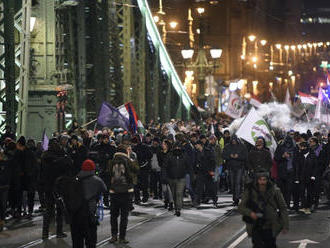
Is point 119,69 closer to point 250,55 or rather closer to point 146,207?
point 146,207

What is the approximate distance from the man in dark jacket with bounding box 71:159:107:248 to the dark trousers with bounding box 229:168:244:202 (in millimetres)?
8886

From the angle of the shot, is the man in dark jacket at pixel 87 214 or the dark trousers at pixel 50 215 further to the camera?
the dark trousers at pixel 50 215

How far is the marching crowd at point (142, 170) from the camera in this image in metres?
17.0

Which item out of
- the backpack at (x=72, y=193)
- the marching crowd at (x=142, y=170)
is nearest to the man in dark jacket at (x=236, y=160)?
the marching crowd at (x=142, y=170)

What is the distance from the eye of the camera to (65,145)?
2095 centimetres

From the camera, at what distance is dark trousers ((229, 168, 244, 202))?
23.2 meters

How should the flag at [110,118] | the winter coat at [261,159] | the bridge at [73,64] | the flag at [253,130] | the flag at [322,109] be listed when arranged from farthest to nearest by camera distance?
the flag at [322,109] < the flag at [110,118] < the bridge at [73,64] < the flag at [253,130] < the winter coat at [261,159]

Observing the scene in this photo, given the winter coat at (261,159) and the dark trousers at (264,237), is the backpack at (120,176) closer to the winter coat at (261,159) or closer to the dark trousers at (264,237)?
the dark trousers at (264,237)

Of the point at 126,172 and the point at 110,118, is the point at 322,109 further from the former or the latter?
the point at 126,172

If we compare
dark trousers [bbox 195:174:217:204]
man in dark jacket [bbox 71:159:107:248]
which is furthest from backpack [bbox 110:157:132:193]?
dark trousers [bbox 195:174:217:204]

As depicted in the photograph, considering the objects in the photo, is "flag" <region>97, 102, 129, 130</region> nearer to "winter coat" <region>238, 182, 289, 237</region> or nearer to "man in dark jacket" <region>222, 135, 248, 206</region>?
"man in dark jacket" <region>222, 135, 248, 206</region>

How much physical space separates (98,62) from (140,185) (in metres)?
13.1

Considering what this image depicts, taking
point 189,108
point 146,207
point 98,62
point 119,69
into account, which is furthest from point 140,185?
point 189,108

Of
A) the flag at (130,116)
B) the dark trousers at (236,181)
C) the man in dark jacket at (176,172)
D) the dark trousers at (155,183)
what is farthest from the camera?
the flag at (130,116)
